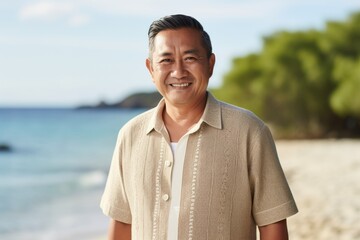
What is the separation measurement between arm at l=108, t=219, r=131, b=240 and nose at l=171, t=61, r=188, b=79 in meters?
0.43

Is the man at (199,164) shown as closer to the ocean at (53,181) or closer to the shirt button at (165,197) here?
the shirt button at (165,197)

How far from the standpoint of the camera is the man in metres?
1.77

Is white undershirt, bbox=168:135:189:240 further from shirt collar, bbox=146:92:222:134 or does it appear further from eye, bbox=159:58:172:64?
eye, bbox=159:58:172:64

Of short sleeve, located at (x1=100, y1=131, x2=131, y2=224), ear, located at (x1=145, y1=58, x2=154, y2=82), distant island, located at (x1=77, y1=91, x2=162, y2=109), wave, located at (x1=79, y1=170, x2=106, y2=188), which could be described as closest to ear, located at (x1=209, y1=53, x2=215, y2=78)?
ear, located at (x1=145, y1=58, x2=154, y2=82)

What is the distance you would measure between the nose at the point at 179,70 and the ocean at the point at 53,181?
380 inches

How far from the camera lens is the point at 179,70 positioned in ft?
5.82

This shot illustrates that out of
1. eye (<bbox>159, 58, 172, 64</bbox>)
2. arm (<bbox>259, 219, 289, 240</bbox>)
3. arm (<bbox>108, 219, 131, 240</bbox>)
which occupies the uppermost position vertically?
eye (<bbox>159, 58, 172, 64</bbox>)

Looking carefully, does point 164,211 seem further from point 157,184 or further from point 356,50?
point 356,50

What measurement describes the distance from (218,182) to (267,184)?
0.12 meters

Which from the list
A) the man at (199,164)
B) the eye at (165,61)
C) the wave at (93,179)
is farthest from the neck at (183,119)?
the wave at (93,179)

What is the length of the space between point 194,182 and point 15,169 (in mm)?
28761

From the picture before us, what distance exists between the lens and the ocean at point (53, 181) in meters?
14.1

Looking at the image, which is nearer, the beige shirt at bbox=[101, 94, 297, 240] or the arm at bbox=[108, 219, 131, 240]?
the beige shirt at bbox=[101, 94, 297, 240]

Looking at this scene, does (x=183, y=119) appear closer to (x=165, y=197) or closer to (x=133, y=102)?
(x=165, y=197)
